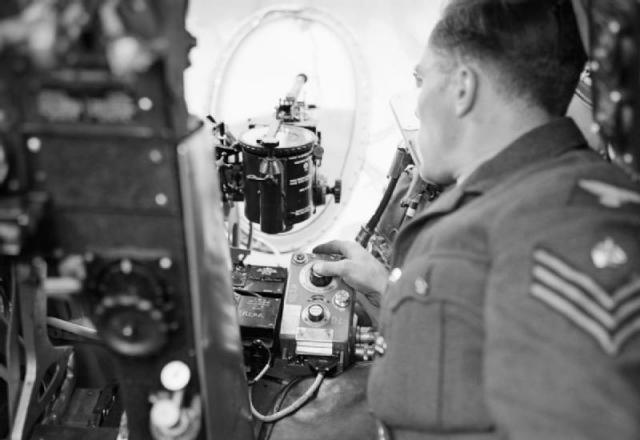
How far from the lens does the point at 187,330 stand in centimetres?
92

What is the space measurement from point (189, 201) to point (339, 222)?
243cm

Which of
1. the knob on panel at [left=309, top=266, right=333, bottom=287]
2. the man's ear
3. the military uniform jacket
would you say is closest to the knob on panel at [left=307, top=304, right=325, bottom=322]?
the knob on panel at [left=309, top=266, right=333, bottom=287]

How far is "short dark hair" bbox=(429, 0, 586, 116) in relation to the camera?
1057mm

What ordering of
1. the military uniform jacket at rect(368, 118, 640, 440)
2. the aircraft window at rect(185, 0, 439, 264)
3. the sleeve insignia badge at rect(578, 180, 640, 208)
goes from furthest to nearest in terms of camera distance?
the aircraft window at rect(185, 0, 439, 264) → the sleeve insignia badge at rect(578, 180, 640, 208) → the military uniform jacket at rect(368, 118, 640, 440)

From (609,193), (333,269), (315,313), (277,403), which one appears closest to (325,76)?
(333,269)

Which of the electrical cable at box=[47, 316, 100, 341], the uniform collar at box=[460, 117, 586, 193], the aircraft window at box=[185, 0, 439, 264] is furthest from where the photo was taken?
the aircraft window at box=[185, 0, 439, 264]

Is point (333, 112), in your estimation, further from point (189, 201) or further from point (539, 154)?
point (189, 201)

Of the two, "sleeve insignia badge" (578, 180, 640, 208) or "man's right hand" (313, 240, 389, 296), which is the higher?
"sleeve insignia badge" (578, 180, 640, 208)

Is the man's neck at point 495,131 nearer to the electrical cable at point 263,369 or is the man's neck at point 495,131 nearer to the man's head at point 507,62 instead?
the man's head at point 507,62

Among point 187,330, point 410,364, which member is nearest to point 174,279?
point 187,330

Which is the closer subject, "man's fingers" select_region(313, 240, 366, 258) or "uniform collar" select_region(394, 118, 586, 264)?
"uniform collar" select_region(394, 118, 586, 264)

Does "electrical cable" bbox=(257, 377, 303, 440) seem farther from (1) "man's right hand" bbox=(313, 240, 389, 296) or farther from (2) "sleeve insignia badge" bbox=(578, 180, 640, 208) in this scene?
(2) "sleeve insignia badge" bbox=(578, 180, 640, 208)

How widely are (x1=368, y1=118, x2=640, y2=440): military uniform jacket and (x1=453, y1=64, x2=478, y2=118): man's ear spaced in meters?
0.12

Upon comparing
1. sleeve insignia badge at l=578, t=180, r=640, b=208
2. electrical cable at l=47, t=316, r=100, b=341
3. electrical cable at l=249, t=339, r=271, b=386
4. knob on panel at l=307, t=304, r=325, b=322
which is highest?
sleeve insignia badge at l=578, t=180, r=640, b=208
